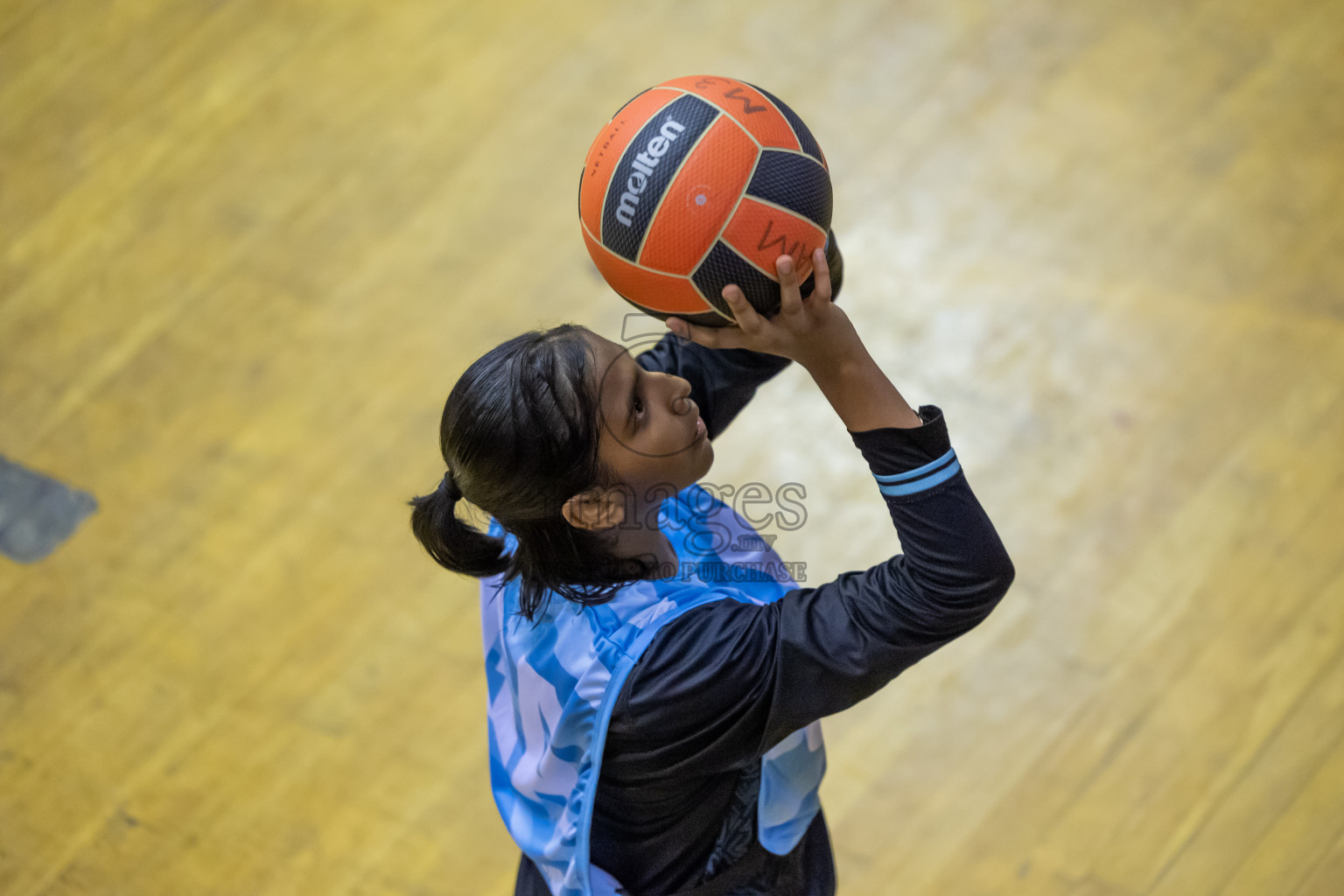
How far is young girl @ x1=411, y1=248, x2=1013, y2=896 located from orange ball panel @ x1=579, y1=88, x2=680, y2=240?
0.62 ft

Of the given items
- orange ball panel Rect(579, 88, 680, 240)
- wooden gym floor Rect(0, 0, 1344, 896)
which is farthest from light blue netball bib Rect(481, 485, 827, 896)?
wooden gym floor Rect(0, 0, 1344, 896)

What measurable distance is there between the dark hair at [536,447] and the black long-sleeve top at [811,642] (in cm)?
15

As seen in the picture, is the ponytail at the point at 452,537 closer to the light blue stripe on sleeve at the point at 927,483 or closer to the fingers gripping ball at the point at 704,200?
the fingers gripping ball at the point at 704,200

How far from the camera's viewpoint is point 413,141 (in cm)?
329

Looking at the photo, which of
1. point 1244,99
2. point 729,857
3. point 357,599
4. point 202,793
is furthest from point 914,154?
point 202,793

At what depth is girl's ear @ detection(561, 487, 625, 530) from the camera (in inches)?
48.6

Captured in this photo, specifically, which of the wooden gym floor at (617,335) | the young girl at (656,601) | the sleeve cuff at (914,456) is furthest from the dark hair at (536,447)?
the wooden gym floor at (617,335)

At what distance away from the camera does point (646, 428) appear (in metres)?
1.25

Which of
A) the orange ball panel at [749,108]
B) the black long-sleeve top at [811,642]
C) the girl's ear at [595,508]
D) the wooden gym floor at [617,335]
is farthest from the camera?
the wooden gym floor at [617,335]

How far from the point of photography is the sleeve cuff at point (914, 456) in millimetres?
1148

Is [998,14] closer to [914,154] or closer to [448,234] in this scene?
Answer: [914,154]

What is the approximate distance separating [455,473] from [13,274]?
260 centimetres

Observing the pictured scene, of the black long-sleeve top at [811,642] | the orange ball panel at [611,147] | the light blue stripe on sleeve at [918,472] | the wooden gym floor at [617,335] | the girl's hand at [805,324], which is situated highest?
the orange ball panel at [611,147]

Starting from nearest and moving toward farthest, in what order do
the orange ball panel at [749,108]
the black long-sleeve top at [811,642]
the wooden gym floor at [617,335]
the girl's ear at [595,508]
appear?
1. the black long-sleeve top at [811,642]
2. the girl's ear at [595,508]
3. the orange ball panel at [749,108]
4. the wooden gym floor at [617,335]
